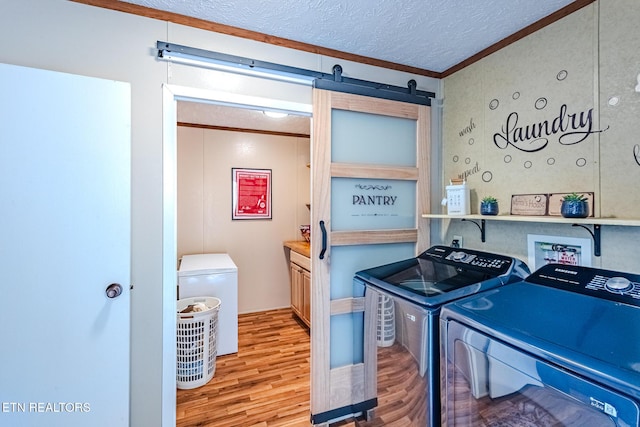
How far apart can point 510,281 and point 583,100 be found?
934 millimetres

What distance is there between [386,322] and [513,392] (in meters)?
0.67

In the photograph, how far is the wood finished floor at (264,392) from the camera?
5.17 ft

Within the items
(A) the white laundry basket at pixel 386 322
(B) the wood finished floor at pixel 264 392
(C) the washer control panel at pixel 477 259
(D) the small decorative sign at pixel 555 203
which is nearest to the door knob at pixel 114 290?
(B) the wood finished floor at pixel 264 392

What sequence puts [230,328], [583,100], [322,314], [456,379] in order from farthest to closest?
[230,328] → [322,314] → [583,100] → [456,379]

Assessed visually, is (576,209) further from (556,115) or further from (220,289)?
(220,289)

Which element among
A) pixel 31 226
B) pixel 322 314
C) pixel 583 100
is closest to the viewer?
pixel 31 226

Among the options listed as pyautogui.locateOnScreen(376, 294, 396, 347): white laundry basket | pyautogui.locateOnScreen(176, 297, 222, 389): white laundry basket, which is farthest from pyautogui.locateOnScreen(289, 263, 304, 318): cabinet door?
pyautogui.locateOnScreen(376, 294, 396, 347): white laundry basket

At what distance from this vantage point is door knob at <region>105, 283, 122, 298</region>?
1.40 meters

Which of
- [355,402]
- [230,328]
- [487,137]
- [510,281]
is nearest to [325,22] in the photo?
[487,137]

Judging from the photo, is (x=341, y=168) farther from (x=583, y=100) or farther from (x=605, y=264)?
(x=605, y=264)

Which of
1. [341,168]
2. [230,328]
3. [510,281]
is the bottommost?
[230,328]

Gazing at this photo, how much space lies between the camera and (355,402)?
195 centimetres

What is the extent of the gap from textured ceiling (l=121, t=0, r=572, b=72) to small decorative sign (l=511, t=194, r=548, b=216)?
3.11 ft

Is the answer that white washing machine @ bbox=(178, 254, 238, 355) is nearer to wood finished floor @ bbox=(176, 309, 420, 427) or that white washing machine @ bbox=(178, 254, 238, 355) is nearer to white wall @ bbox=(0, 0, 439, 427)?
wood finished floor @ bbox=(176, 309, 420, 427)
